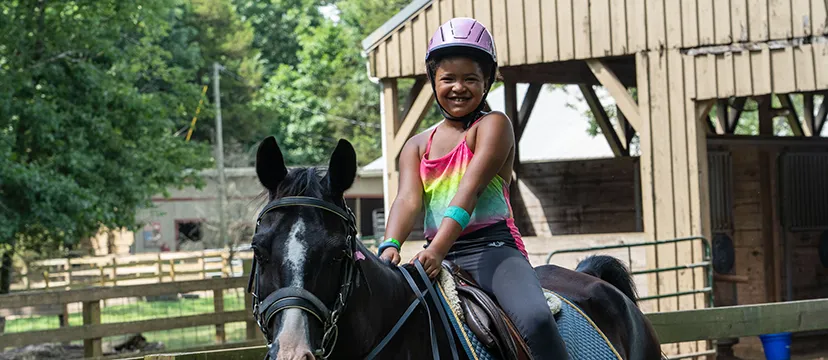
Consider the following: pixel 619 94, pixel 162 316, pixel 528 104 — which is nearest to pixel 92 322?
pixel 619 94

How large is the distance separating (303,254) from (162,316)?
1881 centimetres

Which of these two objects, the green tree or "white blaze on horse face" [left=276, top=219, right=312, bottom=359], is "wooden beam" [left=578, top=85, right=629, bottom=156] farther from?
"white blaze on horse face" [left=276, top=219, right=312, bottom=359]

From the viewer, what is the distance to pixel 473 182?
11.3 feet

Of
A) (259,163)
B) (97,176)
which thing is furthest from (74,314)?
(259,163)

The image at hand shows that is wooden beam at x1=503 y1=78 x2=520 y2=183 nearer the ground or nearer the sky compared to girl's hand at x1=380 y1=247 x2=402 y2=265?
nearer the sky

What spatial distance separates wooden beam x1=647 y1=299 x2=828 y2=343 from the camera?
6898mm

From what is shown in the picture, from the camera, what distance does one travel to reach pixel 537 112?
25.1 m

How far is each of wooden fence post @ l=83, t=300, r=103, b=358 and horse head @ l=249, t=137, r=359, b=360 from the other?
821cm

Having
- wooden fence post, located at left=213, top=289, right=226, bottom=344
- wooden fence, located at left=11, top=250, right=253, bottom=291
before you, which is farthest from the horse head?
wooden fence, located at left=11, top=250, right=253, bottom=291

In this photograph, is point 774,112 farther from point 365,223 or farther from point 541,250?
point 365,223

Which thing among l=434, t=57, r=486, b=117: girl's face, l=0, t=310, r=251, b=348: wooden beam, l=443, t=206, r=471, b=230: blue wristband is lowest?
l=0, t=310, r=251, b=348: wooden beam

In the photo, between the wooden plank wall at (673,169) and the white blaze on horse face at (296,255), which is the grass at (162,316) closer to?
the wooden plank wall at (673,169)

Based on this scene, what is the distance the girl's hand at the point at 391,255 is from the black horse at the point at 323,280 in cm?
4

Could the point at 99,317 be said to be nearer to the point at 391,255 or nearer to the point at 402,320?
the point at 391,255
